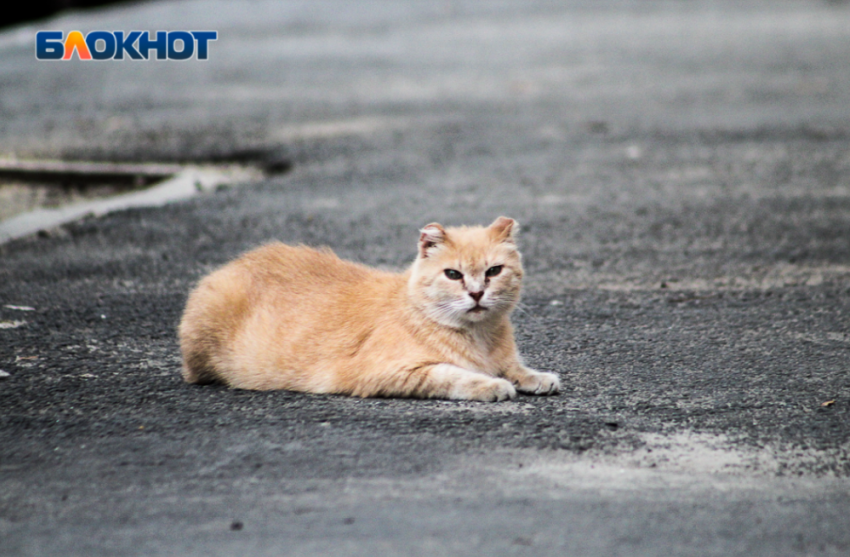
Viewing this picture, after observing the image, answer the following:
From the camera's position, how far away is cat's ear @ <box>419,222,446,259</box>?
14.8 feet

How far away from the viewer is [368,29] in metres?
20.4

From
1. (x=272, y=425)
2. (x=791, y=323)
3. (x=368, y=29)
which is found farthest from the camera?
(x=368, y=29)

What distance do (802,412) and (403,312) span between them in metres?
1.75

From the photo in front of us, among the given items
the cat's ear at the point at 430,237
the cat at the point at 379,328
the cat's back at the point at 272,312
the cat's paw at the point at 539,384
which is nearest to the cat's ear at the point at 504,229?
the cat at the point at 379,328

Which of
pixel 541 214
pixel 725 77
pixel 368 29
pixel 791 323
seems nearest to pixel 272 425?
pixel 791 323

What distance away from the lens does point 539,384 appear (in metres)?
4.45

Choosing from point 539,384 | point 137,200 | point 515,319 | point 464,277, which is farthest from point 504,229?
point 137,200

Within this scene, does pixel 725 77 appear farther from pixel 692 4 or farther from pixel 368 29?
pixel 692 4

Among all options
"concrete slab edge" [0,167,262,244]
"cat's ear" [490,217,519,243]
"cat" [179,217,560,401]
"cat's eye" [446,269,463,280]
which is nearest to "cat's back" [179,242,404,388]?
"cat" [179,217,560,401]

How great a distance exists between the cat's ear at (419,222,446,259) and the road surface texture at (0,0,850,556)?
2.38 ft

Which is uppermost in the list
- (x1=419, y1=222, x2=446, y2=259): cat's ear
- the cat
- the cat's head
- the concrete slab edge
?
(x1=419, y1=222, x2=446, y2=259): cat's ear

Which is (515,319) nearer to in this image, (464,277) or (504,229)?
(504,229)

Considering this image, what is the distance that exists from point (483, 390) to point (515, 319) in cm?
149

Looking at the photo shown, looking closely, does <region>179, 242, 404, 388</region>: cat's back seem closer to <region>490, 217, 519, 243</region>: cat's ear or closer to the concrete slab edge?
<region>490, 217, 519, 243</region>: cat's ear
